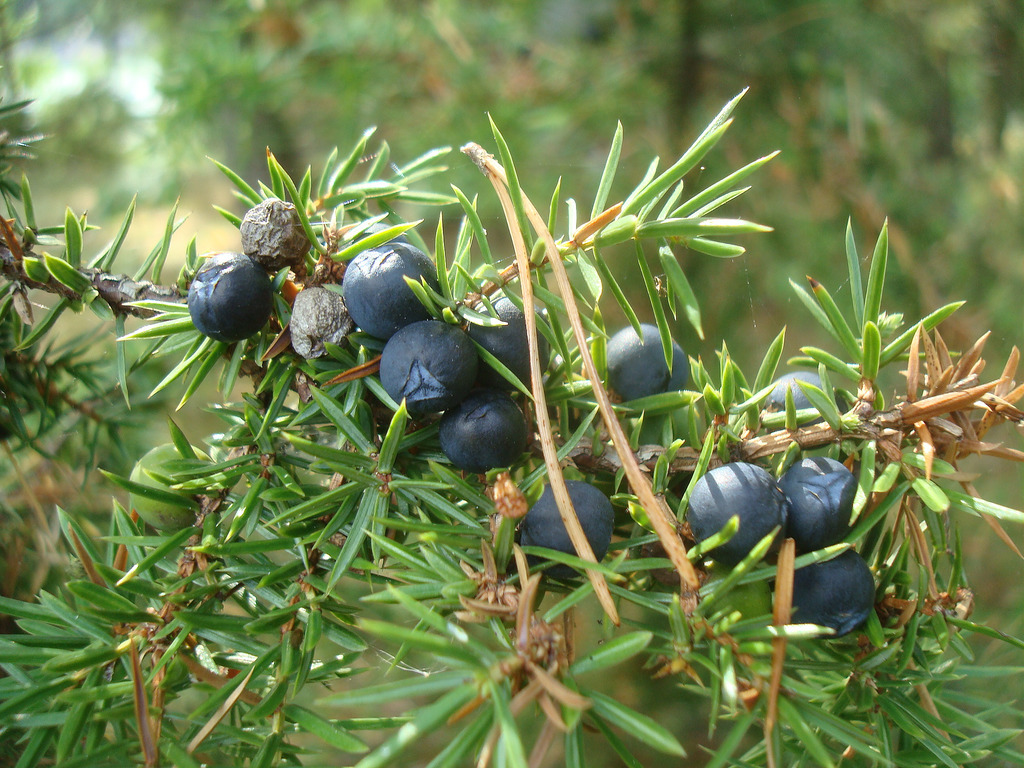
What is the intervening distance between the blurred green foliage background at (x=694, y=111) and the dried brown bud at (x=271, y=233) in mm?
1028

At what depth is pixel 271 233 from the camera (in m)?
0.42

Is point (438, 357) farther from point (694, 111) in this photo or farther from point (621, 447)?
point (694, 111)

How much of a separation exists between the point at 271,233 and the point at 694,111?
62.4 inches

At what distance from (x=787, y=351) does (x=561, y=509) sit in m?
1.67

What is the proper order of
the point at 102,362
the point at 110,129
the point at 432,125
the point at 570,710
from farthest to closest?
the point at 110,129, the point at 432,125, the point at 102,362, the point at 570,710

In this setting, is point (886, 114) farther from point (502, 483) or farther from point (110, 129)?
point (110, 129)

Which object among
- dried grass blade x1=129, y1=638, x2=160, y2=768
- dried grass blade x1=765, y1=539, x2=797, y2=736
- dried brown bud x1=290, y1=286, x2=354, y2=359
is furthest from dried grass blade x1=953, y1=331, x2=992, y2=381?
dried grass blade x1=129, y1=638, x2=160, y2=768

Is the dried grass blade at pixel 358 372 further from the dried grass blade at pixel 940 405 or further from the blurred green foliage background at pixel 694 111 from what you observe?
the blurred green foliage background at pixel 694 111

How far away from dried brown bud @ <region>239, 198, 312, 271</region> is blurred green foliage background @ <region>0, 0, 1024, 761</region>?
40.5 inches

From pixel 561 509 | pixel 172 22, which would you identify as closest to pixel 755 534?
pixel 561 509

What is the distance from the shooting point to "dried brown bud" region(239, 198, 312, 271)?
1.36 feet

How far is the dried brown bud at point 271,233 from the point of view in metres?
0.41

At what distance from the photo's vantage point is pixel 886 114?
1830mm

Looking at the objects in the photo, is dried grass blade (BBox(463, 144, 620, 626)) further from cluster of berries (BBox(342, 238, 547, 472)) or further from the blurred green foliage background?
the blurred green foliage background
